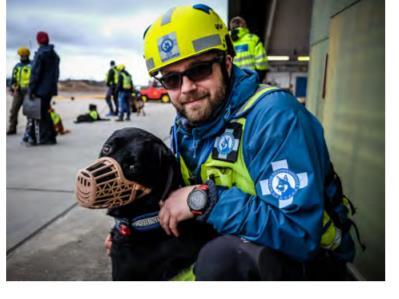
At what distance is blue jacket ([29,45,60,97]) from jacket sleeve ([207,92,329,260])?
5467 millimetres

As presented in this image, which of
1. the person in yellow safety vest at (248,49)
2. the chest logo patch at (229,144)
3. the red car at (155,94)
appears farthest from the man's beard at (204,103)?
the red car at (155,94)

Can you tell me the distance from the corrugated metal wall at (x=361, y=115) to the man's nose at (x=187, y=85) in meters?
0.98

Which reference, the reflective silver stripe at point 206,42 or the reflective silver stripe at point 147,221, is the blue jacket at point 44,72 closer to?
the reflective silver stripe at point 206,42

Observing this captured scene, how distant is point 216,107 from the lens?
1.45 meters

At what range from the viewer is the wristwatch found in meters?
1.22

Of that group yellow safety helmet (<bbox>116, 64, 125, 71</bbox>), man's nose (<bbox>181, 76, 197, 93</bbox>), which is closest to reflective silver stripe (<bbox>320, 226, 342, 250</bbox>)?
man's nose (<bbox>181, 76, 197, 93</bbox>)

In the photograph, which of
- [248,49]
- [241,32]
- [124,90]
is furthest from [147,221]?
[124,90]

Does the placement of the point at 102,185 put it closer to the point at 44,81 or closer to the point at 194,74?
the point at 194,74

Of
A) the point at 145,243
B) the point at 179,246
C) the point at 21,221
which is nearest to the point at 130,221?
the point at 145,243

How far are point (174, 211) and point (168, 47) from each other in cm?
71

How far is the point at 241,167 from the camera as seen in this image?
1295mm

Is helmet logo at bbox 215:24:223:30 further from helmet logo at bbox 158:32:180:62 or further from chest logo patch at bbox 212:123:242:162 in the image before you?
chest logo patch at bbox 212:123:242:162

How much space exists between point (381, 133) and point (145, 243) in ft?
4.25

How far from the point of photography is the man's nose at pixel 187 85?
1.44 m
